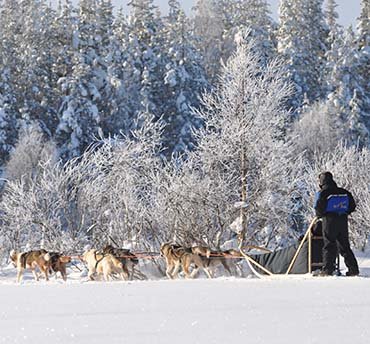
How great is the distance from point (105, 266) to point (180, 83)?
98.4 feet

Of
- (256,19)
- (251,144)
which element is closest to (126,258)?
(251,144)

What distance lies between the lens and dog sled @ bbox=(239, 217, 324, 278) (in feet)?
28.9

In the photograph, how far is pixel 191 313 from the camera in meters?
5.48

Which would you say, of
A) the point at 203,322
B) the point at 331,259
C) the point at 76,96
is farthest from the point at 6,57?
the point at 203,322

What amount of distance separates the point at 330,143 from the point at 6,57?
16.5 meters

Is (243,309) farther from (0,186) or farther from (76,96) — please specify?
(76,96)

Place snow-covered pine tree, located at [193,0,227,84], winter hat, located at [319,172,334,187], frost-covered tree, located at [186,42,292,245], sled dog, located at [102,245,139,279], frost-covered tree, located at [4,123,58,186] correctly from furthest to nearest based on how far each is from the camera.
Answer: snow-covered pine tree, located at [193,0,227,84]
frost-covered tree, located at [4,123,58,186]
frost-covered tree, located at [186,42,292,245]
sled dog, located at [102,245,139,279]
winter hat, located at [319,172,334,187]

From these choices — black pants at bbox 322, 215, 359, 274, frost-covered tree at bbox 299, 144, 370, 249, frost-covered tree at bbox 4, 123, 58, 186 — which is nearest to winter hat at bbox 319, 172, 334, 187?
black pants at bbox 322, 215, 359, 274

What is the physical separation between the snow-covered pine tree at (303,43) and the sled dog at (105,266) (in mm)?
30561

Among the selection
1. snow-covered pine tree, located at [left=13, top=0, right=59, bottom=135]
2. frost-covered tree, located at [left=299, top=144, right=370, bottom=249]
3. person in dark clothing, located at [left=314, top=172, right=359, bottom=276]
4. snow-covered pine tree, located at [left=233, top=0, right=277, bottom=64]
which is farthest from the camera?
snow-covered pine tree, located at [left=233, top=0, right=277, bottom=64]

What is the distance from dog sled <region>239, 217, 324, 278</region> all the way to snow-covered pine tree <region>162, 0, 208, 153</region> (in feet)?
91.4

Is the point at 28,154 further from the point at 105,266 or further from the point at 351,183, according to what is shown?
the point at 105,266

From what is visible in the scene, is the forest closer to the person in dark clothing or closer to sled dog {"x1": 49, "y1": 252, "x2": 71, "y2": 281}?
sled dog {"x1": 49, "y1": 252, "x2": 71, "y2": 281}

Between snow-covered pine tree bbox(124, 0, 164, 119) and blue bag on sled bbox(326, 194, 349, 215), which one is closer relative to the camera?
blue bag on sled bbox(326, 194, 349, 215)
